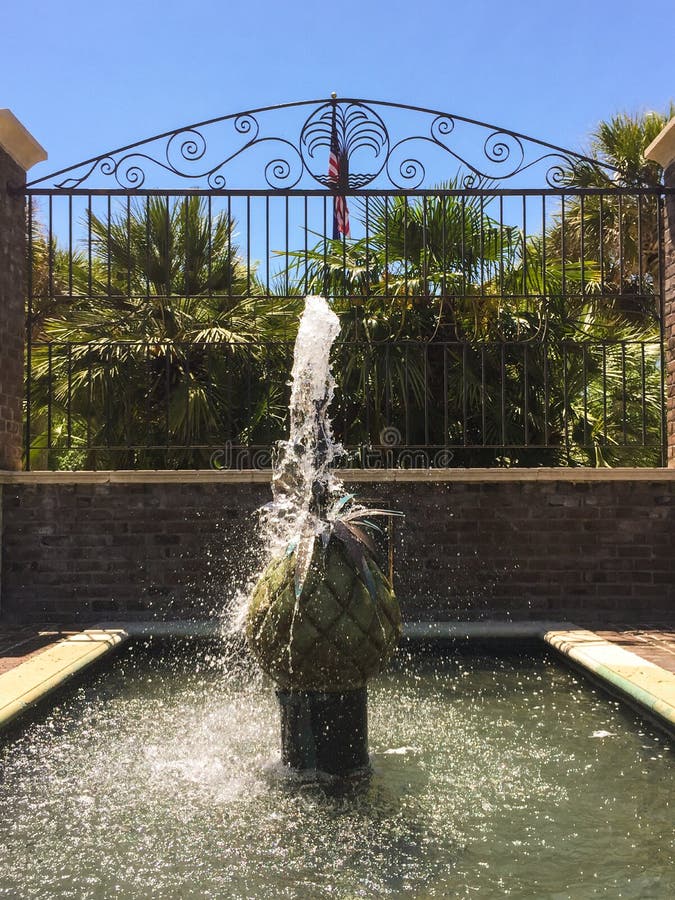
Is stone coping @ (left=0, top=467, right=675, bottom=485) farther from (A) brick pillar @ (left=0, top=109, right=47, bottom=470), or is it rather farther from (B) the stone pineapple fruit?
(B) the stone pineapple fruit

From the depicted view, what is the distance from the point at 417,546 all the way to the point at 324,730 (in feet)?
12.7

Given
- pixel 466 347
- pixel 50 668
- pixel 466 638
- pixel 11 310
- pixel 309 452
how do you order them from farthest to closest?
1. pixel 466 347
2. pixel 11 310
3. pixel 466 638
4. pixel 50 668
5. pixel 309 452

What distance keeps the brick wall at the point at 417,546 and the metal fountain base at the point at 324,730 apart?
3753 millimetres

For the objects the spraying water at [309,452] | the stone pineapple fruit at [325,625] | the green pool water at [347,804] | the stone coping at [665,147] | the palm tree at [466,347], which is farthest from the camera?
the palm tree at [466,347]

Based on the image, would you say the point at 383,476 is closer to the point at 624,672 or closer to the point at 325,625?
the point at 624,672

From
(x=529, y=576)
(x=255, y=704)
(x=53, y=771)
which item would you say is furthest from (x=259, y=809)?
(x=529, y=576)

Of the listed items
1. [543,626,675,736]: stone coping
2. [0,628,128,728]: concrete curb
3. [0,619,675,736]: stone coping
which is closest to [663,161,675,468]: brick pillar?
[0,619,675,736]: stone coping

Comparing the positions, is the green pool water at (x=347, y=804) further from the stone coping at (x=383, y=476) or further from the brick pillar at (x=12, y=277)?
the brick pillar at (x=12, y=277)

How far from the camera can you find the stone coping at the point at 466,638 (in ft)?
12.7

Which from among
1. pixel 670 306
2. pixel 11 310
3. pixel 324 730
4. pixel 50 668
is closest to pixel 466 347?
pixel 670 306

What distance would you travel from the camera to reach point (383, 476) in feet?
22.1

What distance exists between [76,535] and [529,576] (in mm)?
3603

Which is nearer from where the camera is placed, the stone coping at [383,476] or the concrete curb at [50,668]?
the concrete curb at [50,668]

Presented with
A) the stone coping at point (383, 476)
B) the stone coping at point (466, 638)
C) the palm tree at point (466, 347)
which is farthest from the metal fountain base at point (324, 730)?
the palm tree at point (466, 347)
